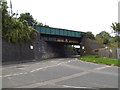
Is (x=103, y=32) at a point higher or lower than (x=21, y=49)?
higher

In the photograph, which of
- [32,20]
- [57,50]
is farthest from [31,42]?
[32,20]

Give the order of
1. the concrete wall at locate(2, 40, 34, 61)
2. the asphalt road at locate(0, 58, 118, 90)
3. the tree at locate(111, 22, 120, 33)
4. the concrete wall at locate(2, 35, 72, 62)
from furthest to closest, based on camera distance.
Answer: the tree at locate(111, 22, 120, 33) < the concrete wall at locate(2, 35, 72, 62) < the concrete wall at locate(2, 40, 34, 61) < the asphalt road at locate(0, 58, 118, 90)

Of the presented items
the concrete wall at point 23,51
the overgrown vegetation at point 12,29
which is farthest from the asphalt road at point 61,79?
the overgrown vegetation at point 12,29

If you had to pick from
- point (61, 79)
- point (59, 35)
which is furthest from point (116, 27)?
point (61, 79)

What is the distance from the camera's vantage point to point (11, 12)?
41781 millimetres

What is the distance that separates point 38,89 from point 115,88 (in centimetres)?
345

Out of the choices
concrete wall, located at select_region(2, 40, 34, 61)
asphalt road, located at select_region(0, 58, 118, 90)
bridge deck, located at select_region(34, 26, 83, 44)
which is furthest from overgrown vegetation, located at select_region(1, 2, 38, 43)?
asphalt road, located at select_region(0, 58, 118, 90)

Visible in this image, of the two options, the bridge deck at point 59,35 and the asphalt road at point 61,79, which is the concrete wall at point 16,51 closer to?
the bridge deck at point 59,35

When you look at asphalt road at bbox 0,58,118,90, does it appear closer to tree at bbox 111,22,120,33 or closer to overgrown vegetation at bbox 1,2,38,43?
overgrown vegetation at bbox 1,2,38,43

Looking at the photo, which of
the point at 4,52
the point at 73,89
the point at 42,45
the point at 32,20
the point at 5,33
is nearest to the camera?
the point at 73,89

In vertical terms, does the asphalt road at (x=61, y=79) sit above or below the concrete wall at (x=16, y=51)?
below

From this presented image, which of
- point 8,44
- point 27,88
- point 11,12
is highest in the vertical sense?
point 11,12

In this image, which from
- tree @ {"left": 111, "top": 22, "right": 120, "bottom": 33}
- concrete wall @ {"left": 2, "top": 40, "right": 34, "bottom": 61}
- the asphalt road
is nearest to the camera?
the asphalt road

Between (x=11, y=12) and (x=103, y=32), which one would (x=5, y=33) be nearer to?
(x=11, y=12)
